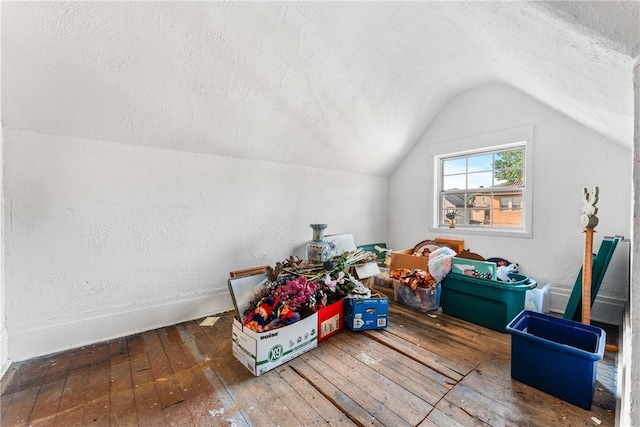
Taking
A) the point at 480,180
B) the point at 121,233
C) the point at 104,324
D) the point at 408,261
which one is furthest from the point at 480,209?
the point at 104,324

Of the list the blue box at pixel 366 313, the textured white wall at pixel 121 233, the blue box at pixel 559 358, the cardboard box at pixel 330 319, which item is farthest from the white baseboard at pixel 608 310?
the textured white wall at pixel 121 233

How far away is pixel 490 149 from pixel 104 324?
13.4 ft

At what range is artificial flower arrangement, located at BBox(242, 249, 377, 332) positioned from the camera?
1.65m

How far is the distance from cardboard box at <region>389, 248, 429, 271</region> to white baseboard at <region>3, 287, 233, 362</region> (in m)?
1.87

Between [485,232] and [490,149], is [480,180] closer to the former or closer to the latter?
[490,149]

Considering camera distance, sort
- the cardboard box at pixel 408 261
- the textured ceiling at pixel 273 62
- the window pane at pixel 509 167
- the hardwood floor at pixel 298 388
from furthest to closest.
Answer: the window pane at pixel 509 167 < the cardboard box at pixel 408 261 < the hardwood floor at pixel 298 388 < the textured ceiling at pixel 273 62

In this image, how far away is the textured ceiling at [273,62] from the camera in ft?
3.34

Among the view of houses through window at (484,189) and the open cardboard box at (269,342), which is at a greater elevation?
the view of houses through window at (484,189)

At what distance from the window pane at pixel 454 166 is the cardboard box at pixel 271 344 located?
2696 millimetres

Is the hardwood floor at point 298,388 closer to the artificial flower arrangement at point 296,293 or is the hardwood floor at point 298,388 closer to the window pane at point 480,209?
the artificial flower arrangement at point 296,293

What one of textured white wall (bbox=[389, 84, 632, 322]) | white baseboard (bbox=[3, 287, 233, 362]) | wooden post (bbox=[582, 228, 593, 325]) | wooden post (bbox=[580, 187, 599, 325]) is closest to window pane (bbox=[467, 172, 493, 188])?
textured white wall (bbox=[389, 84, 632, 322])

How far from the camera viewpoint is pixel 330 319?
1907mm

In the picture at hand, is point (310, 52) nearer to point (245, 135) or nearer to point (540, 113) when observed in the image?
point (245, 135)

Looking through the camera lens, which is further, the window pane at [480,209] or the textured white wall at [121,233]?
the window pane at [480,209]
